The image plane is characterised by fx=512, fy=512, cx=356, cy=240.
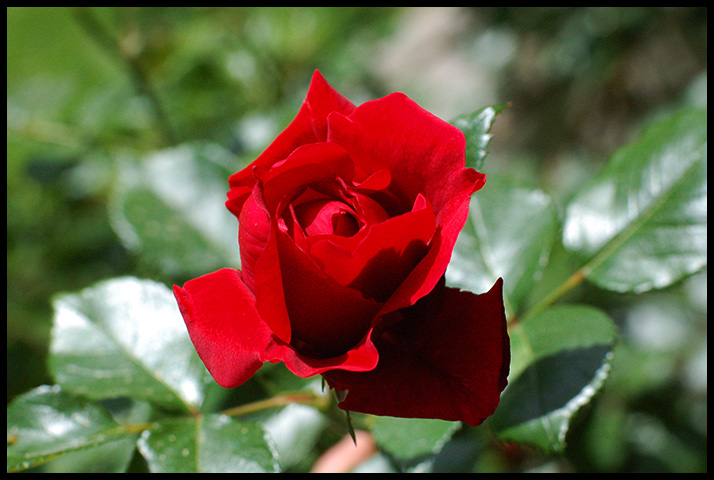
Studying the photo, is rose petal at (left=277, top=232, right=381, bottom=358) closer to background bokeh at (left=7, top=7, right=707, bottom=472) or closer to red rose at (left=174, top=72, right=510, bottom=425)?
red rose at (left=174, top=72, right=510, bottom=425)

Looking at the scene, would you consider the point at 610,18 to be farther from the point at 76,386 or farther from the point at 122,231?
the point at 76,386

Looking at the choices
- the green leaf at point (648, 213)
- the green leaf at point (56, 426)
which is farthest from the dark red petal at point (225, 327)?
the green leaf at point (648, 213)

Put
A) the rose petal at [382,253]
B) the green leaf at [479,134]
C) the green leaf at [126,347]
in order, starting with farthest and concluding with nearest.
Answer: the green leaf at [126,347], the green leaf at [479,134], the rose petal at [382,253]

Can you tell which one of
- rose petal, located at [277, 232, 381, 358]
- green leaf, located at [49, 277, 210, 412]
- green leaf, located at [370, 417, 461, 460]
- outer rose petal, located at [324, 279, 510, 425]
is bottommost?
green leaf, located at [370, 417, 461, 460]

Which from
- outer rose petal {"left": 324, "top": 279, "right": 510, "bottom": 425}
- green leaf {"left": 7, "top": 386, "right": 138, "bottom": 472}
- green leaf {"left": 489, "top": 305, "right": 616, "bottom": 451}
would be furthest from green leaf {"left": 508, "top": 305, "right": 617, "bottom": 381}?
green leaf {"left": 7, "top": 386, "right": 138, "bottom": 472}

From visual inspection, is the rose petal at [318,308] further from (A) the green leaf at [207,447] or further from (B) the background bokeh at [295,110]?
(B) the background bokeh at [295,110]

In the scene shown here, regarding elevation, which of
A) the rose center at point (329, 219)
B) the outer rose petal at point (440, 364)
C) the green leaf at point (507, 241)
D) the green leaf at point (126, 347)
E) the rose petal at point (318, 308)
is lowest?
the green leaf at point (126, 347)

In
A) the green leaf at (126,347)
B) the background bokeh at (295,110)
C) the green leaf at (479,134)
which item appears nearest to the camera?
the green leaf at (479,134)

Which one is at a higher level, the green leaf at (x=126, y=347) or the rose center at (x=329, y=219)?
the rose center at (x=329, y=219)
